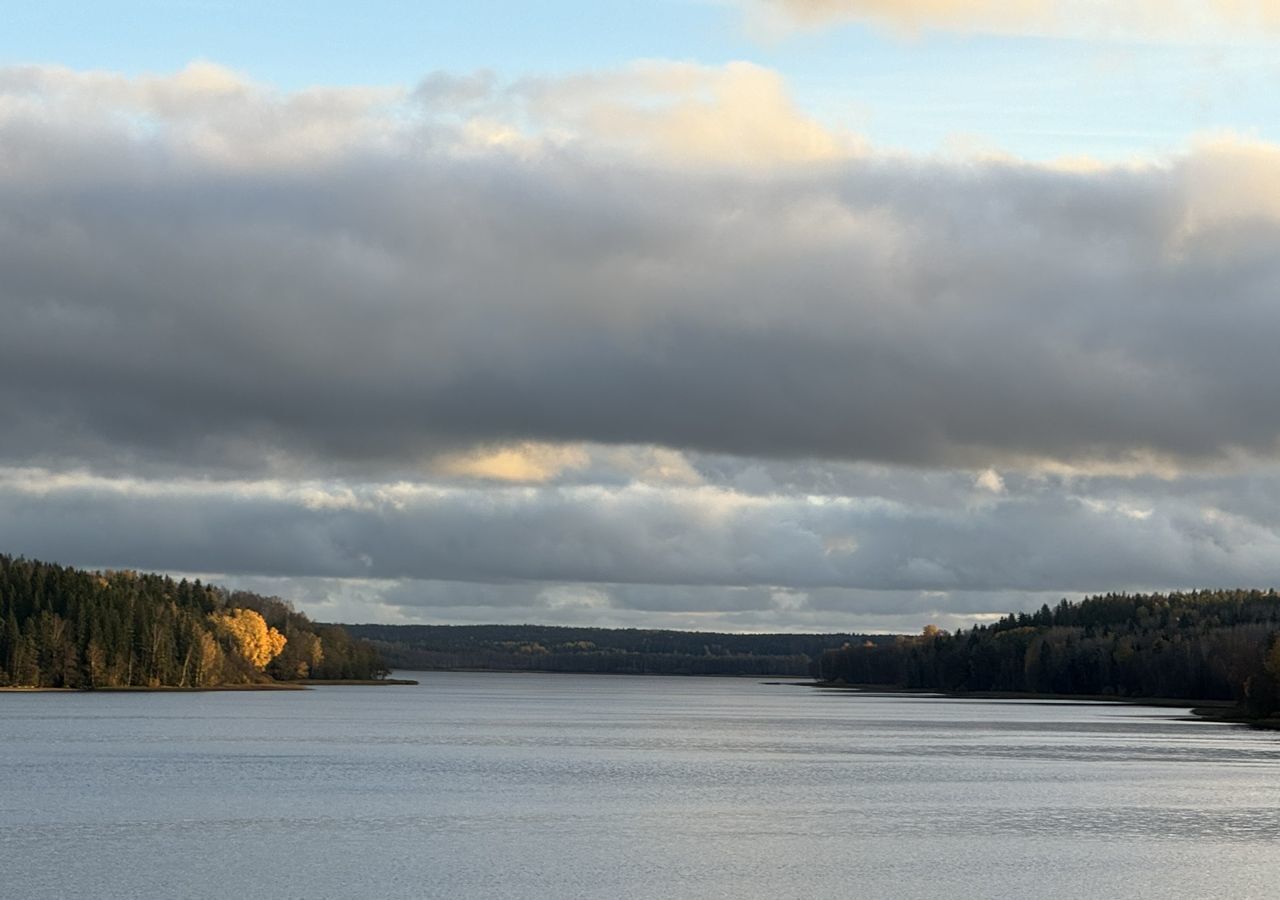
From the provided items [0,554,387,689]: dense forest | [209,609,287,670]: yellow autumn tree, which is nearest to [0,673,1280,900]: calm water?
[0,554,387,689]: dense forest

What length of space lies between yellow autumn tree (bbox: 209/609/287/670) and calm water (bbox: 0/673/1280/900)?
283 feet

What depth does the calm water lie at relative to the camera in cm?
3784

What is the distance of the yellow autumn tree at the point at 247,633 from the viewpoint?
18938 cm

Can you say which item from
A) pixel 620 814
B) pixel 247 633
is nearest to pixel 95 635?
pixel 247 633

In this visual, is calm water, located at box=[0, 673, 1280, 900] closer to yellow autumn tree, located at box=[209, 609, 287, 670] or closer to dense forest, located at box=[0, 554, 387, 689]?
dense forest, located at box=[0, 554, 387, 689]

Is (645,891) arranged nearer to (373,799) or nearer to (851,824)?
(851,824)

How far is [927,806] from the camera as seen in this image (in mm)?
56531

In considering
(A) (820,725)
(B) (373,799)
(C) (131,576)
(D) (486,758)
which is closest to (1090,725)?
(A) (820,725)

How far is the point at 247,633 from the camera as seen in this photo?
19225 cm

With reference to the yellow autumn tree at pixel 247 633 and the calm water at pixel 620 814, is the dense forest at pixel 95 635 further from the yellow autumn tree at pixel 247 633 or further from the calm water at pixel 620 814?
the calm water at pixel 620 814

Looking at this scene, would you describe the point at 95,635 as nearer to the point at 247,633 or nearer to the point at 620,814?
the point at 247,633

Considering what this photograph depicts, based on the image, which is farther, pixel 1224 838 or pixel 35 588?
pixel 35 588

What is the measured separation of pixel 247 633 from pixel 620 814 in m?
148

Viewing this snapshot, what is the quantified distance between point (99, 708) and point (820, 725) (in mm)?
54077
